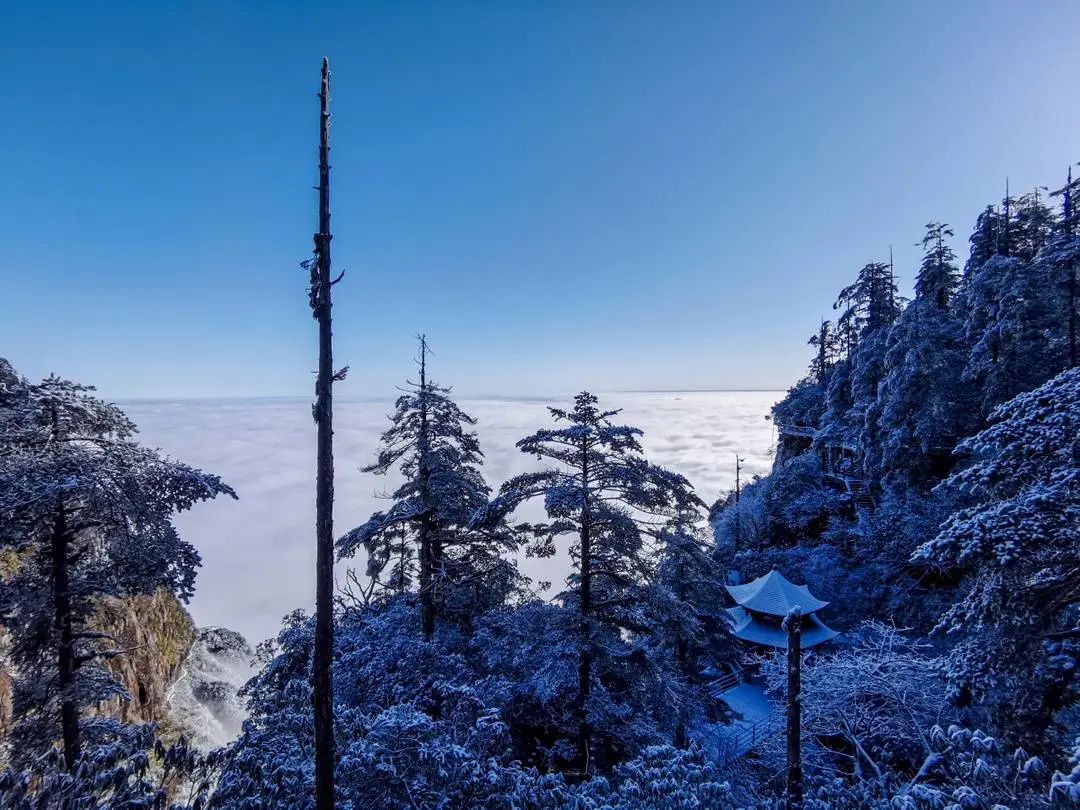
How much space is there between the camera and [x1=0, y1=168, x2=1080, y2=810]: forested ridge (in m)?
5.23

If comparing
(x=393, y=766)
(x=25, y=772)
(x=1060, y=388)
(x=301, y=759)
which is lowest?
(x=301, y=759)

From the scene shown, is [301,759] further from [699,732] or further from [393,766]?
[699,732]

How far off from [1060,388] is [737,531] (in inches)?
909

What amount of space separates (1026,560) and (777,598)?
16425 mm

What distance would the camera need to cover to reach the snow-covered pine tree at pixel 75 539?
6.41 m

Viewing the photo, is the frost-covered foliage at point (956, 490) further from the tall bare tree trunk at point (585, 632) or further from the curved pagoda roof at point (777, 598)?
the tall bare tree trunk at point (585, 632)

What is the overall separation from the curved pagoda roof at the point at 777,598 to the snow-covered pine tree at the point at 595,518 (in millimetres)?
13475

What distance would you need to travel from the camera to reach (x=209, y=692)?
650 inches

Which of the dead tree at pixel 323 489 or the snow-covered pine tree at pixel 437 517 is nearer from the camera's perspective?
the dead tree at pixel 323 489

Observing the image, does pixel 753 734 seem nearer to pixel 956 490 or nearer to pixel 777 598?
pixel 777 598

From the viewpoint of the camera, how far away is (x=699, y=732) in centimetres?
1185

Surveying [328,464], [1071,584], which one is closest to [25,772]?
[328,464]

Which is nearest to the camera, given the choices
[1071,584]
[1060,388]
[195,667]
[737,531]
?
[1071,584]

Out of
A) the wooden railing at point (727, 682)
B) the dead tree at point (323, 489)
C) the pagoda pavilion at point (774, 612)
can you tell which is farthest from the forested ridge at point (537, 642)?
the pagoda pavilion at point (774, 612)
